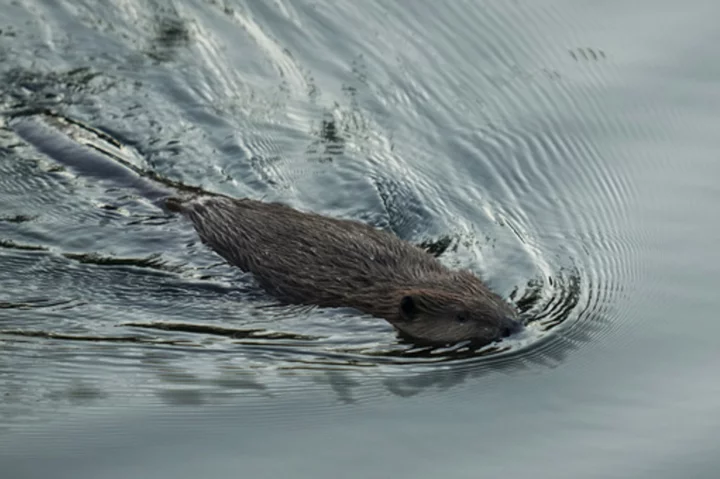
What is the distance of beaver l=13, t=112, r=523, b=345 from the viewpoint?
6.64 m

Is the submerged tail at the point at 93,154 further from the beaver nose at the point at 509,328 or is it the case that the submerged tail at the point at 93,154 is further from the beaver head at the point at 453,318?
the beaver nose at the point at 509,328

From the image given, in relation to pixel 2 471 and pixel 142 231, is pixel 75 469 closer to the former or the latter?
pixel 2 471

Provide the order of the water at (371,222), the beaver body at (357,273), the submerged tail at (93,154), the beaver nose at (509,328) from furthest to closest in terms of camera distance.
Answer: the submerged tail at (93,154)
the beaver body at (357,273)
the beaver nose at (509,328)
the water at (371,222)

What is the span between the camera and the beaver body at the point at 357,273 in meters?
6.64

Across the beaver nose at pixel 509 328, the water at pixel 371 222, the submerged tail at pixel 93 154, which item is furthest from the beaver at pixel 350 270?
the submerged tail at pixel 93 154

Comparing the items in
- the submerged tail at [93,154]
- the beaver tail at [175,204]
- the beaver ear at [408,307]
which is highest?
the submerged tail at [93,154]

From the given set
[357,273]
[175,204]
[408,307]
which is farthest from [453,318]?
[175,204]

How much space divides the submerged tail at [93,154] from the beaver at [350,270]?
29cm

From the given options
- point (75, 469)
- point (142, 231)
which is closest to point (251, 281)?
point (142, 231)

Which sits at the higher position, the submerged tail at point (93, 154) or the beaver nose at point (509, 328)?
the submerged tail at point (93, 154)

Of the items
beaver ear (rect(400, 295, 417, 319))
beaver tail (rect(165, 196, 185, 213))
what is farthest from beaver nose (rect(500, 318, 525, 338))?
beaver tail (rect(165, 196, 185, 213))

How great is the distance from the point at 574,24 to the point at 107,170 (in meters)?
3.60

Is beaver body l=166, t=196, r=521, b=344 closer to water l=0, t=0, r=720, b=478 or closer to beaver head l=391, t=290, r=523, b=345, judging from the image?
beaver head l=391, t=290, r=523, b=345

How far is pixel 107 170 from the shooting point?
820 centimetres
